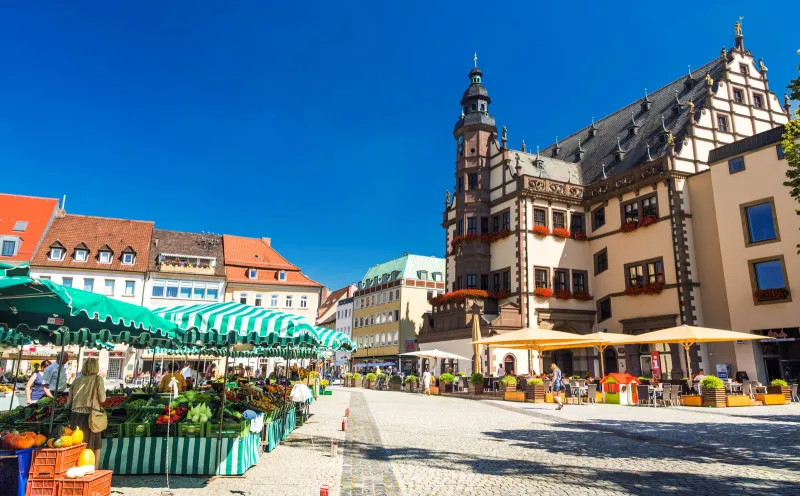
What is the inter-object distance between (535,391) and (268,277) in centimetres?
3469

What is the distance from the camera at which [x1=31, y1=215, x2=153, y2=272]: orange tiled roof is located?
48.5 metres

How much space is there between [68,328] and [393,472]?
6.38 metres

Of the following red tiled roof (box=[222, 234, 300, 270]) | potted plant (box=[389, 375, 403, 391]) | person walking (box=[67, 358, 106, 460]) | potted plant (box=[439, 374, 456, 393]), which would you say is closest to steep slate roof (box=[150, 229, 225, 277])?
red tiled roof (box=[222, 234, 300, 270])

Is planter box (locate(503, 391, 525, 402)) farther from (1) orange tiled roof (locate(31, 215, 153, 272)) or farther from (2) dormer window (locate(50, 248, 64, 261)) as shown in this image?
(2) dormer window (locate(50, 248, 64, 261))

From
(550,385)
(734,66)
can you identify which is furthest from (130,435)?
(734,66)

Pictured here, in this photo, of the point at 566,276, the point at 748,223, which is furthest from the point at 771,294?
the point at 566,276

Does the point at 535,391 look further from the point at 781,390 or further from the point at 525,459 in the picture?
the point at 525,459

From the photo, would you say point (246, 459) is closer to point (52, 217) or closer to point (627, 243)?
point (627, 243)

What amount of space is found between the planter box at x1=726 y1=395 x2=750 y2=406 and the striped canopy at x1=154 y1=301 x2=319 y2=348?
21206mm

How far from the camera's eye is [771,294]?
1172 inches

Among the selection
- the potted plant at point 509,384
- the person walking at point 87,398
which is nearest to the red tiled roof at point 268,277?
the potted plant at point 509,384

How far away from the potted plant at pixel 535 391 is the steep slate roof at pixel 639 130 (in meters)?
19.6

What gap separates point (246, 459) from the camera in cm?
952

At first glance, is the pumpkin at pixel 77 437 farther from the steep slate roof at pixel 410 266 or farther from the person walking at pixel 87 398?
the steep slate roof at pixel 410 266
